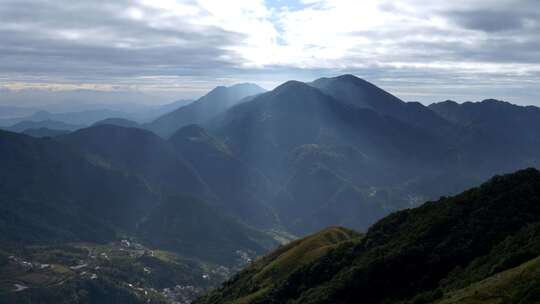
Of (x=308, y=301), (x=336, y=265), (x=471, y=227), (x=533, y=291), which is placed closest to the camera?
(x=533, y=291)

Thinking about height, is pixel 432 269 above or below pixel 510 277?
below

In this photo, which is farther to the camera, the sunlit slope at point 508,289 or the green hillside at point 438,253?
the green hillside at point 438,253

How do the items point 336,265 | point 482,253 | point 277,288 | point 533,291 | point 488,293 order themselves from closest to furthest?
1. point 533,291
2. point 488,293
3. point 482,253
4. point 336,265
5. point 277,288

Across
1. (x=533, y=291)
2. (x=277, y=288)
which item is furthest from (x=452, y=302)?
(x=277, y=288)

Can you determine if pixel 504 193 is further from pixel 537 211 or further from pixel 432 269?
pixel 432 269

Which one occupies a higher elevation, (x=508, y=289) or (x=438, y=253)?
(x=508, y=289)

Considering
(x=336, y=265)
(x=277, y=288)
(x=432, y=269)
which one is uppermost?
(x=432, y=269)

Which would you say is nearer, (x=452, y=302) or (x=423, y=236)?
(x=452, y=302)

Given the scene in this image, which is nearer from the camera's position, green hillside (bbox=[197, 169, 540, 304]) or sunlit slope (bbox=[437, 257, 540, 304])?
sunlit slope (bbox=[437, 257, 540, 304])

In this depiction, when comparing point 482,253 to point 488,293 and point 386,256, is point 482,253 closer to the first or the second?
point 386,256

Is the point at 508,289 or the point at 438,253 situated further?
the point at 438,253
